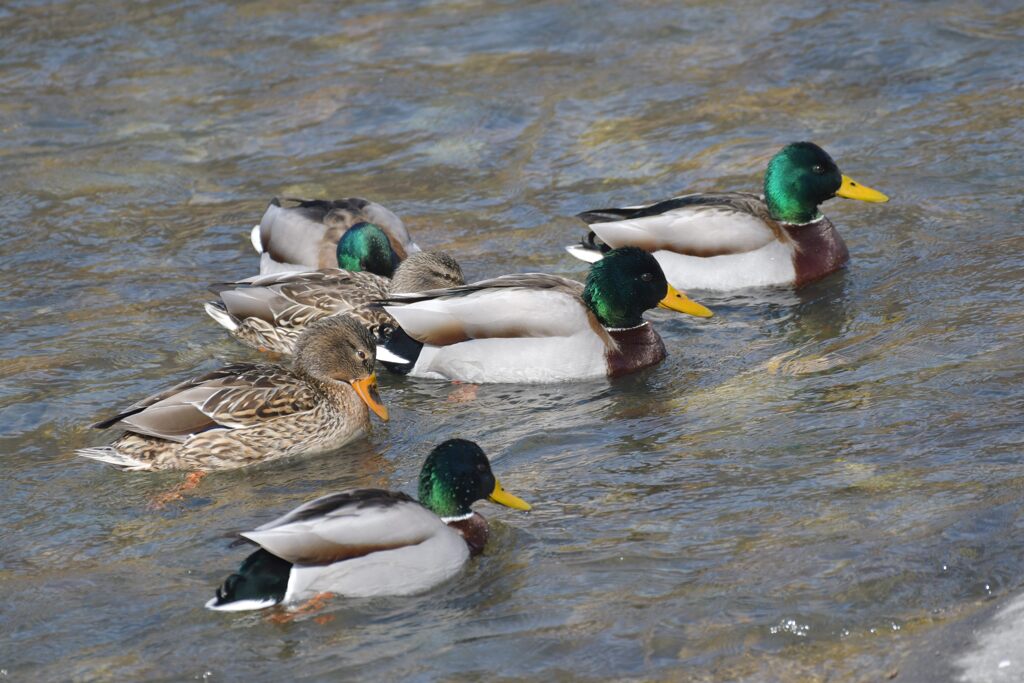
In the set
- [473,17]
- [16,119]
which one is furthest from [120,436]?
[473,17]

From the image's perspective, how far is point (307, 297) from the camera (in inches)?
377

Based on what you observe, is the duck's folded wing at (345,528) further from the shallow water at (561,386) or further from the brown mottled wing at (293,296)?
the brown mottled wing at (293,296)

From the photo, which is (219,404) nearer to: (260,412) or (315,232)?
(260,412)

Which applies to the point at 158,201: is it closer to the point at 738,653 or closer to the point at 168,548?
the point at 168,548

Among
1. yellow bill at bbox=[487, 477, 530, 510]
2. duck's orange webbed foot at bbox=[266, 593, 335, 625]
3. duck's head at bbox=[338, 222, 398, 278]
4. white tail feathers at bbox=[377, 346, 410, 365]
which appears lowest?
duck's orange webbed foot at bbox=[266, 593, 335, 625]

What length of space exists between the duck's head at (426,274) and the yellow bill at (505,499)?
3028mm

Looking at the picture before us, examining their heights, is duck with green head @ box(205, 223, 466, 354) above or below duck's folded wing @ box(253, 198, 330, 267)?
below

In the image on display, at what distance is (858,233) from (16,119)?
24.1ft

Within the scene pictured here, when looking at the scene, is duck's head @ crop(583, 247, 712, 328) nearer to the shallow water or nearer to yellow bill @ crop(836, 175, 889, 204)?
the shallow water

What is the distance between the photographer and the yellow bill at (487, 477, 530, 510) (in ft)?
22.0

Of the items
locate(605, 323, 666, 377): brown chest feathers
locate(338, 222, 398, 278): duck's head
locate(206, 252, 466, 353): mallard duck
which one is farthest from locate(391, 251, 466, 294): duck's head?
locate(605, 323, 666, 377): brown chest feathers

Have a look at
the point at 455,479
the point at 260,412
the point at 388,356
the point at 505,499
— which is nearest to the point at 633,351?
the point at 388,356

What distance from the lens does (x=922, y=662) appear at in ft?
17.6

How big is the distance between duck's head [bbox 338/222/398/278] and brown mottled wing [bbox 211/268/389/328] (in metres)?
0.44
